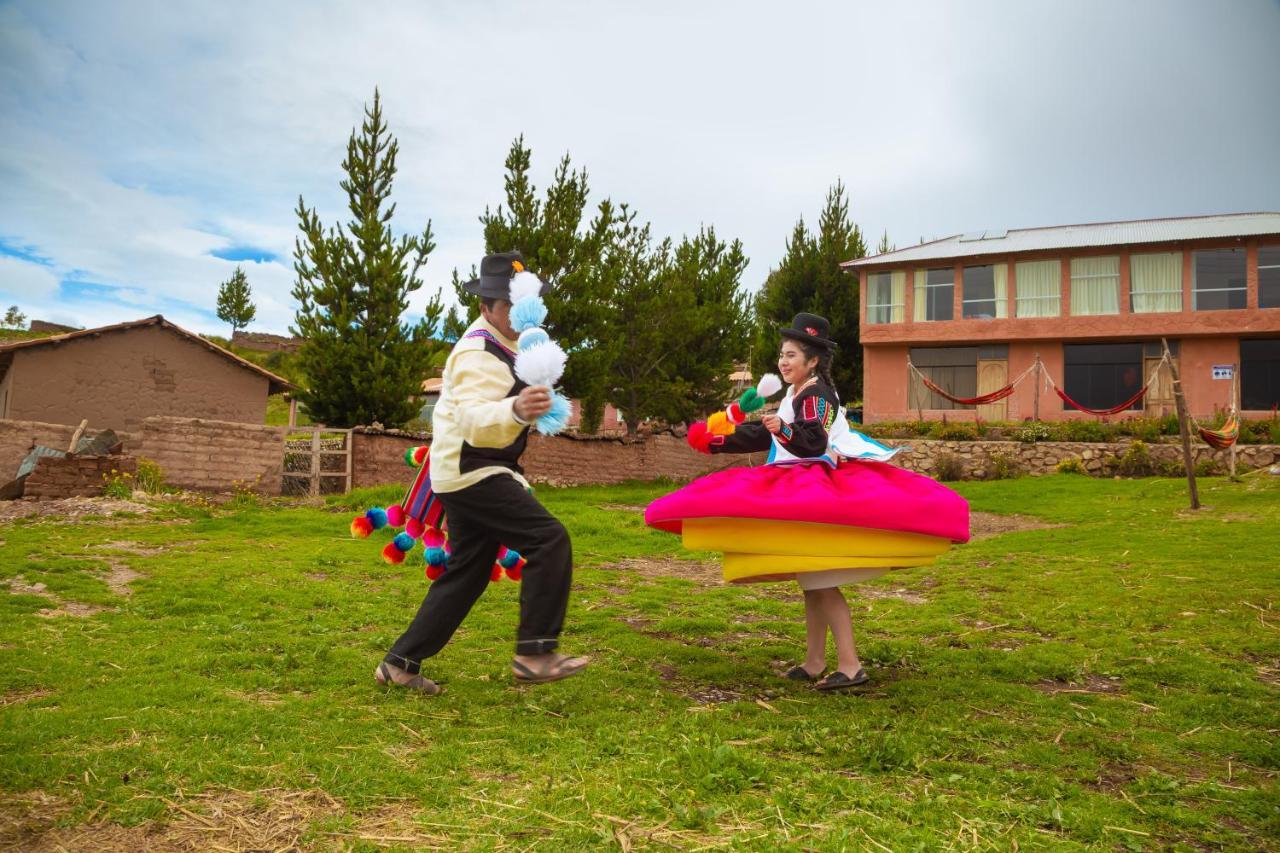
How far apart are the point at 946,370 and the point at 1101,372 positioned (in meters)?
4.67

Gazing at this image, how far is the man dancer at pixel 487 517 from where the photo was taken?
417 centimetres

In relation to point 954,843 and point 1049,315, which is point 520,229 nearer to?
point 1049,315

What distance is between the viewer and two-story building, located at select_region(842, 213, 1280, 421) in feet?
87.6

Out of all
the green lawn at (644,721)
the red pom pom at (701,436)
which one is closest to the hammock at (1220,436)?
the green lawn at (644,721)

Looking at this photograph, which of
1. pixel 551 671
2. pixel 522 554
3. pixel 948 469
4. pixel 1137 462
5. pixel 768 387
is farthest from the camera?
pixel 948 469

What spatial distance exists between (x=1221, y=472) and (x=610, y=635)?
61.4 ft

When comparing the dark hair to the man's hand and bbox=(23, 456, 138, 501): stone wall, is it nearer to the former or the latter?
the man's hand

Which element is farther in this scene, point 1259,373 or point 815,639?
point 1259,373

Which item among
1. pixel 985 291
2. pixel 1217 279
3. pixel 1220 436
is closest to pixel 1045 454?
pixel 1220 436

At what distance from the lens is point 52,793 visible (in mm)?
2836

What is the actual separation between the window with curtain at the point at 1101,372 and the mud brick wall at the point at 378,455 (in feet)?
65.2

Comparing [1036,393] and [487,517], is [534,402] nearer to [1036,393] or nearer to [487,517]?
[487,517]

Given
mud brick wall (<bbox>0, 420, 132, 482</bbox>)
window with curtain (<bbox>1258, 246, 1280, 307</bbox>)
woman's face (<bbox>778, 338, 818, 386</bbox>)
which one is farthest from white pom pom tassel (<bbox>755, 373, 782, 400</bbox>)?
window with curtain (<bbox>1258, 246, 1280, 307</bbox>)

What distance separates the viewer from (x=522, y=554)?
14.1ft
